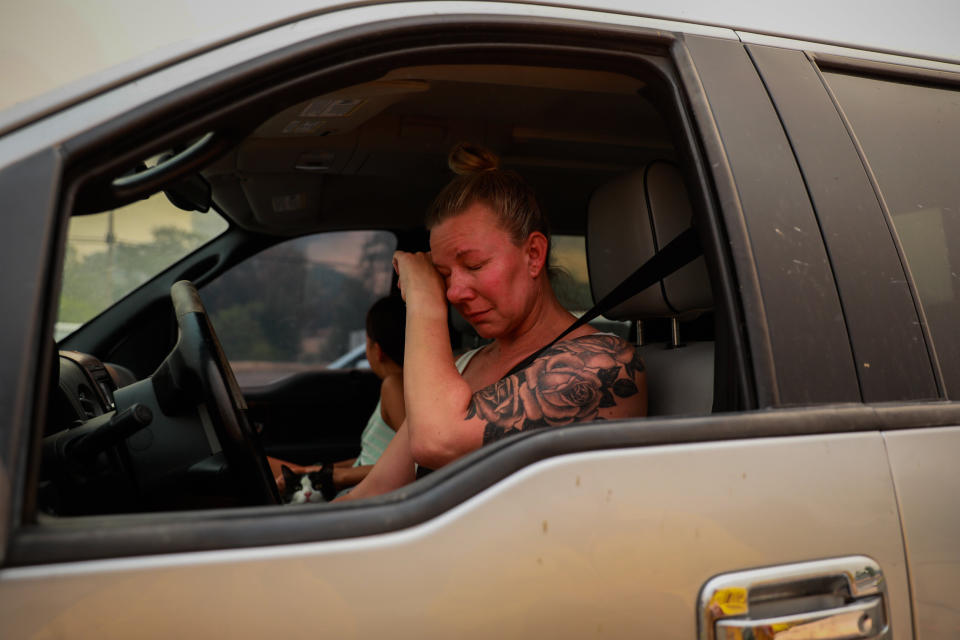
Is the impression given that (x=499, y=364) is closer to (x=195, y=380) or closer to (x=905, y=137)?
(x=195, y=380)

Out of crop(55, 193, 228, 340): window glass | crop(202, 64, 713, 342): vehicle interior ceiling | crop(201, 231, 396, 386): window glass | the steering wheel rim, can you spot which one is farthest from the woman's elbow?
crop(201, 231, 396, 386): window glass

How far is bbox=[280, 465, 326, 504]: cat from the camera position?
2.25 meters

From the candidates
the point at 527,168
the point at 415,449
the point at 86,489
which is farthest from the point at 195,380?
the point at 527,168

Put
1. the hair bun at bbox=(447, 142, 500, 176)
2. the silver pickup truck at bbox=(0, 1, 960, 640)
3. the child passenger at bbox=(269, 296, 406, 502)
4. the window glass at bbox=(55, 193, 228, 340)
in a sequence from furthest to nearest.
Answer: the window glass at bbox=(55, 193, 228, 340) → the child passenger at bbox=(269, 296, 406, 502) → the hair bun at bbox=(447, 142, 500, 176) → the silver pickup truck at bbox=(0, 1, 960, 640)

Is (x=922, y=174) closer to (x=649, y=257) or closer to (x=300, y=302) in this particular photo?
(x=649, y=257)

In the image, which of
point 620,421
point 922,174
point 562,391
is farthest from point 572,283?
point 620,421

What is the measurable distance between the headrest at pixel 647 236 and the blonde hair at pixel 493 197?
0.63 feet

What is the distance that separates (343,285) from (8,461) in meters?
3.33

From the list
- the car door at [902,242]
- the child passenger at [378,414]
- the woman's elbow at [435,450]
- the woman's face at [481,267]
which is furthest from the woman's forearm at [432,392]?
the child passenger at [378,414]

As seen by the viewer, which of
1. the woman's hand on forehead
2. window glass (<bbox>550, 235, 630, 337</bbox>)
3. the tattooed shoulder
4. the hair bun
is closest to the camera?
the tattooed shoulder

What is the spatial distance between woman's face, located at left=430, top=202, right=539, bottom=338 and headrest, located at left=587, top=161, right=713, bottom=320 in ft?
0.67

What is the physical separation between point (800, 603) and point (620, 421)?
34 centimetres

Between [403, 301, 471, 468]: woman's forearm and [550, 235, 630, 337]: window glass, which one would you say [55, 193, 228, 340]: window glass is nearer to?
[550, 235, 630, 337]: window glass

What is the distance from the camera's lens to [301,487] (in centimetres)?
229
